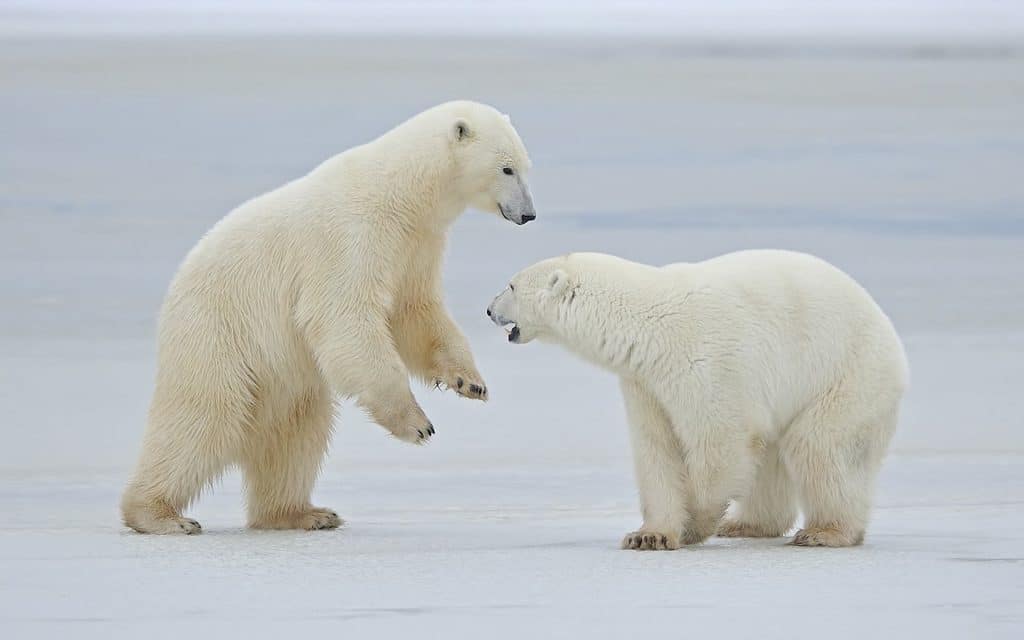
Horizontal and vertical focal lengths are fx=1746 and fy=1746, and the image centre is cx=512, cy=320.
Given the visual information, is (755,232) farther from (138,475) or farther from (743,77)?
(743,77)

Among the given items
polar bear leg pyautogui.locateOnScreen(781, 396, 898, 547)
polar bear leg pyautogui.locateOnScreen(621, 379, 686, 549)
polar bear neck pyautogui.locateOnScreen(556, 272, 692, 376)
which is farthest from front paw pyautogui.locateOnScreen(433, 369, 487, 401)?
polar bear leg pyautogui.locateOnScreen(781, 396, 898, 547)

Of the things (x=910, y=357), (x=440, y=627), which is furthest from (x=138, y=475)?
(x=910, y=357)

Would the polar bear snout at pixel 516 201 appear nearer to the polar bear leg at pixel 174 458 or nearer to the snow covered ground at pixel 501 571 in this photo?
the snow covered ground at pixel 501 571

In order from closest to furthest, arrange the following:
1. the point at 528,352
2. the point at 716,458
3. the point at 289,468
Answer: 1. the point at 716,458
2. the point at 289,468
3. the point at 528,352

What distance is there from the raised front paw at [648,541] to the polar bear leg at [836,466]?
1.26ft

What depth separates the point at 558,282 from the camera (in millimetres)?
4801

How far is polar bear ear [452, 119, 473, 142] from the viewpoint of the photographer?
16.4ft

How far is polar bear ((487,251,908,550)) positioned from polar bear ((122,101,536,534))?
499 mm

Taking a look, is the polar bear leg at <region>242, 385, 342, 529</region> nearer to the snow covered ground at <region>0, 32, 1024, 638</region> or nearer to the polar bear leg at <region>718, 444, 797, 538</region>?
the snow covered ground at <region>0, 32, 1024, 638</region>

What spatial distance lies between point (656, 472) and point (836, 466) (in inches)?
18.6

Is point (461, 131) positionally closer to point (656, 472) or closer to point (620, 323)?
point (620, 323)

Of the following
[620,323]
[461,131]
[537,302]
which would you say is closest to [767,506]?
[620,323]

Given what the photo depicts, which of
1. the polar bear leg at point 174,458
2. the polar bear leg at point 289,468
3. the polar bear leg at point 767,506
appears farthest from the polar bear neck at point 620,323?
the polar bear leg at point 174,458

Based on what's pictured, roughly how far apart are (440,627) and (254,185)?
8444 mm
